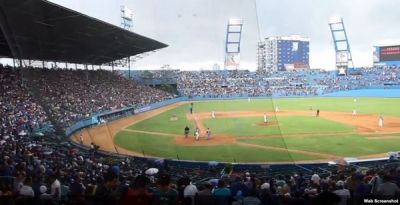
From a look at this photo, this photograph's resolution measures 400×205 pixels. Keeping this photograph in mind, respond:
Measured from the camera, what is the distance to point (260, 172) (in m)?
11.5

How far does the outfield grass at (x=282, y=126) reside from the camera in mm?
11577

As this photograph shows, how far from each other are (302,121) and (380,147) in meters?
10.5

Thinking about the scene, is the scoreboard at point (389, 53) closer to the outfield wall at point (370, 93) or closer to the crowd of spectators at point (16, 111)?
the outfield wall at point (370, 93)

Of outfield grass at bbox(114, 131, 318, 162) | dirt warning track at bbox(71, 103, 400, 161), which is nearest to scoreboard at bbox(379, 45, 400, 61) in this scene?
dirt warning track at bbox(71, 103, 400, 161)

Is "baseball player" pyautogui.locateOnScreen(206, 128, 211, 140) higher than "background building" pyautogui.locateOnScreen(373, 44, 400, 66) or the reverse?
the reverse

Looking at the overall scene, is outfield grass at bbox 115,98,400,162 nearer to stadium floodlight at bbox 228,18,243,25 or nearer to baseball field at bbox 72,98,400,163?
baseball field at bbox 72,98,400,163

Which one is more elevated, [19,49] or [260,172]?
[19,49]

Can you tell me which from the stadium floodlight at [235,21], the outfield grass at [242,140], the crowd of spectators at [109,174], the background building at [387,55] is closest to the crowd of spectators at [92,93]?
the crowd of spectators at [109,174]

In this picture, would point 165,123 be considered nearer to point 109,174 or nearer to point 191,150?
point 191,150

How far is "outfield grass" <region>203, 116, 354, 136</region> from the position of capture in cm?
1158

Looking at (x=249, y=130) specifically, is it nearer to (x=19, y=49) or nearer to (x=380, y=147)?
(x=19, y=49)

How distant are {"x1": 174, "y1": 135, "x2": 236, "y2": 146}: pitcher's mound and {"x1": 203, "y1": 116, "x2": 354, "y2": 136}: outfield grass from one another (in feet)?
0.64

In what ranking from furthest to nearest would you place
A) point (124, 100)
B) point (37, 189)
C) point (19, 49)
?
point (124, 100) → point (19, 49) → point (37, 189)

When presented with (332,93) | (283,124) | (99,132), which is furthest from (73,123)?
(332,93)
